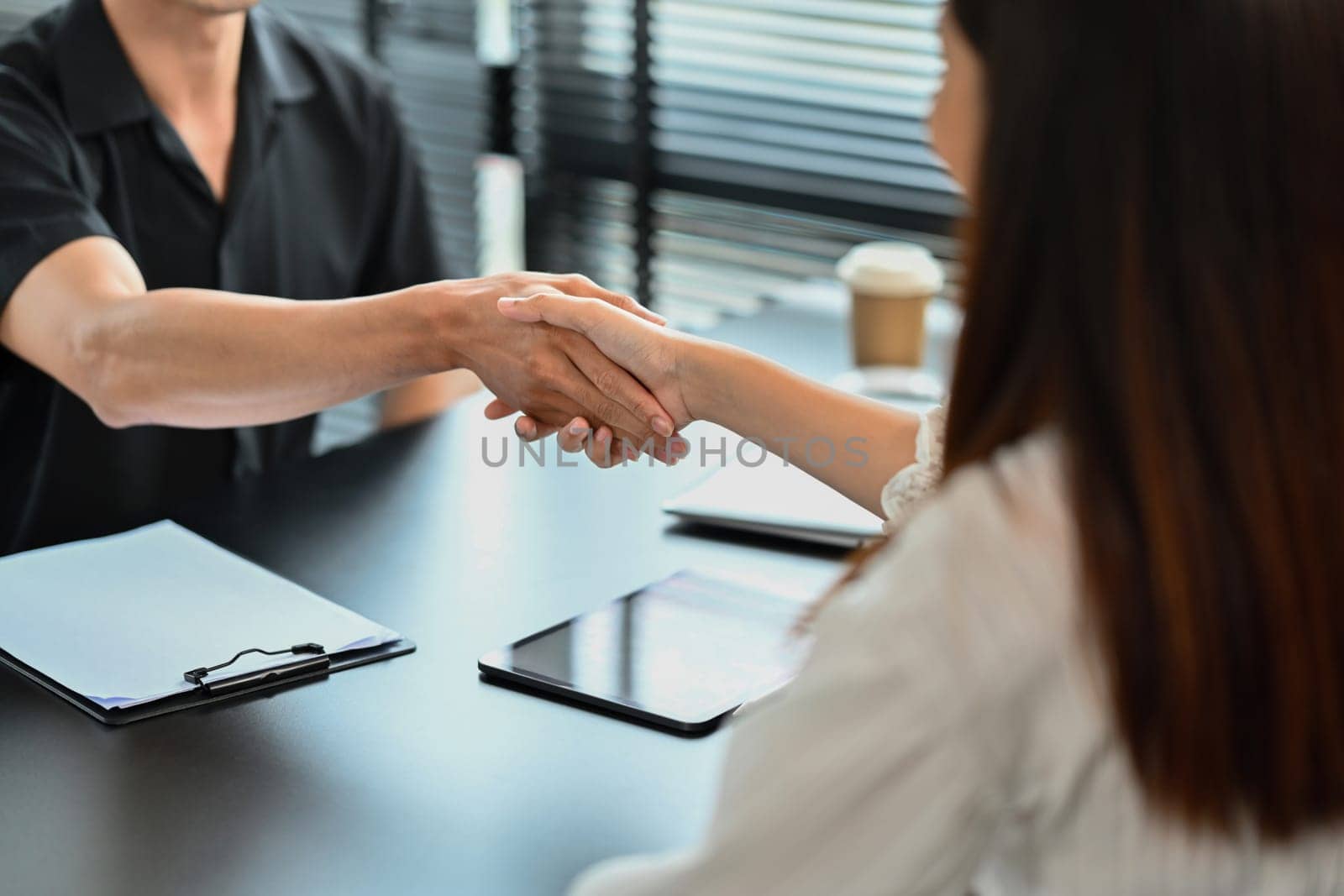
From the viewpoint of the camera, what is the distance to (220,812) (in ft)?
2.97

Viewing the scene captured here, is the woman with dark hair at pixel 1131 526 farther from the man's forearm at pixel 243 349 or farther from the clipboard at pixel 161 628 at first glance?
the man's forearm at pixel 243 349

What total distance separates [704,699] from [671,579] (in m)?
0.21

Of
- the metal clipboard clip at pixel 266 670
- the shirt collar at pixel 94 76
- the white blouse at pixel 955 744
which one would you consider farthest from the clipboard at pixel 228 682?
the shirt collar at pixel 94 76

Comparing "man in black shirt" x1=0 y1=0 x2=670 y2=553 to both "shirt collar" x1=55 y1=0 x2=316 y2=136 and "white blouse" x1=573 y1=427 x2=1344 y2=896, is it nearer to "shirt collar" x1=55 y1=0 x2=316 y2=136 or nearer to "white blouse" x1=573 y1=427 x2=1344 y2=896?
"shirt collar" x1=55 y1=0 x2=316 y2=136

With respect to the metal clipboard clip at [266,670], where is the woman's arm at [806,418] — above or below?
above

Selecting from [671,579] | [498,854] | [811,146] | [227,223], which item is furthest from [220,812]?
[811,146]

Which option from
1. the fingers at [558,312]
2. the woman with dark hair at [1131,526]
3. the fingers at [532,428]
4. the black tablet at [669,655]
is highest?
the woman with dark hair at [1131,526]

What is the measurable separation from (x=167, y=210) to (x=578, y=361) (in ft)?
1.92

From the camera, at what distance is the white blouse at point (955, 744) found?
0.62 m

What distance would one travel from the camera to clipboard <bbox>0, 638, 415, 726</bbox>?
101 cm

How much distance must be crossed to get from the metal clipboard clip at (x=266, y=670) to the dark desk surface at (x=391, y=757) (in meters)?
0.02

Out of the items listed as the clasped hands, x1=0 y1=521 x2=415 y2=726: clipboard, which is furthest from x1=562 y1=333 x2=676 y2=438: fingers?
x1=0 y1=521 x2=415 y2=726: clipboard

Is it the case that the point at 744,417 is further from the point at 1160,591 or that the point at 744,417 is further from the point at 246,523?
the point at 1160,591

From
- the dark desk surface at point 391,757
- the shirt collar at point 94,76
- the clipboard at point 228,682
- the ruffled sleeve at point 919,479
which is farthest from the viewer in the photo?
the shirt collar at point 94,76
